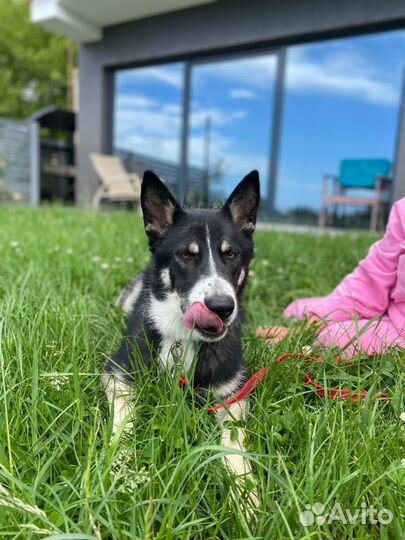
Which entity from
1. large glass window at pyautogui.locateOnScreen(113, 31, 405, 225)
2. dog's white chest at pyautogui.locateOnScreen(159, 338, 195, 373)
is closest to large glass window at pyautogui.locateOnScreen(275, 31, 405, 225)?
large glass window at pyautogui.locateOnScreen(113, 31, 405, 225)

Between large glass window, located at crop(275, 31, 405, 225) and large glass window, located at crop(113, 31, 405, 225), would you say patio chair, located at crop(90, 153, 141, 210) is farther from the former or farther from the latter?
large glass window, located at crop(275, 31, 405, 225)

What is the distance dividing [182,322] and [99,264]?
1.86 m

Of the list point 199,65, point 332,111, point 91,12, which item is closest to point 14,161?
point 91,12

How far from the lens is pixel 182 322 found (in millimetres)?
1855

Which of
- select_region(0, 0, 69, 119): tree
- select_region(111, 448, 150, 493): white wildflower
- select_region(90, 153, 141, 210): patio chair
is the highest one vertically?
select_region(0, 0, 69, 119): tree

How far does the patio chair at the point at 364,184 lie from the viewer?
815 cm

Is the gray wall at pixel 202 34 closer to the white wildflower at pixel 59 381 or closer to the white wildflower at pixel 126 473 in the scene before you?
the white wildflower at pixel 59 381

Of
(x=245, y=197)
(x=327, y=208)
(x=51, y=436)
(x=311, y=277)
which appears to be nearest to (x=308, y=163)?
(x=327, y=208)

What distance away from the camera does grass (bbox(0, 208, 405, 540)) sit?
1096 mm

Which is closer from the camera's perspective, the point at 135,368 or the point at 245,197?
the point at 135,368

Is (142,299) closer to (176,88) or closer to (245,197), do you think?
(245,197)

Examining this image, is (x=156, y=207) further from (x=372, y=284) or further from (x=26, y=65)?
(x=26, y=65)

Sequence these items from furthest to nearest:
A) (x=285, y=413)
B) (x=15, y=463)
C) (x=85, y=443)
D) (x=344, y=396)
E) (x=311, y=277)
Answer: (x=311, y=277)
(x=344, y=396)
(x=285, y=413)
(x=85, y=443)
(x=15, y=463)

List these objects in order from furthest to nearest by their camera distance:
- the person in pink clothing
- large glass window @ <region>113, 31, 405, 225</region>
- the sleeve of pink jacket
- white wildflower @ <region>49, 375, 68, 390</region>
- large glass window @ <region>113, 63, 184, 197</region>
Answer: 1. large glass window @ <region>113, 63, 184, 197</region>
2. large glass window @ <region>113, 31, 405, 225</region>
3. the sleeve of pink jacket
4. the person in pink clothing
5. white wildflower @ <region>49, 375, 68, 390</region>
